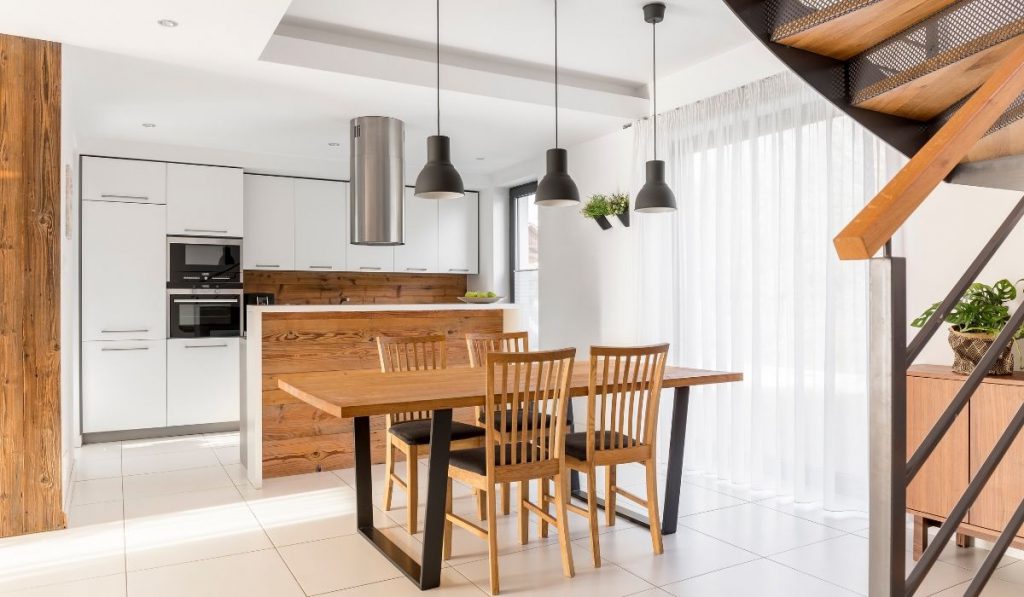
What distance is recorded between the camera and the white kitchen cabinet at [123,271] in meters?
5.59

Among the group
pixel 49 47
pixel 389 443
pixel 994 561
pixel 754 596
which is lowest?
pixel 754 596

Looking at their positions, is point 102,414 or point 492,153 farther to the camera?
point 492,153

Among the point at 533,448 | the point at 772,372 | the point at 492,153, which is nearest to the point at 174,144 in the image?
the point at 492,153

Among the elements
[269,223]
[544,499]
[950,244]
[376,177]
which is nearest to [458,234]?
[269,223]

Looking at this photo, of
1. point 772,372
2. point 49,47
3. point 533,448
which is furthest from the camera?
point 772,372

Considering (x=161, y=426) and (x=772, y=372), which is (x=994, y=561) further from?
(x=161, y=426)

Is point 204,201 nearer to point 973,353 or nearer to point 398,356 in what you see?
point 398,356

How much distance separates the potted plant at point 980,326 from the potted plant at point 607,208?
2.62 m

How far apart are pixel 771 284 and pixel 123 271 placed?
490 centimetres

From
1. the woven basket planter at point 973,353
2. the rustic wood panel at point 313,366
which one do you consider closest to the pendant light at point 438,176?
the rustic wood panel at point 313,366

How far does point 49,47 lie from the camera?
11.6 ft

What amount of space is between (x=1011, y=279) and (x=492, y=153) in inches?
166

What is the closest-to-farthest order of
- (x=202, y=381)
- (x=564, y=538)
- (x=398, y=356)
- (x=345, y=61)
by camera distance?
(x=564, y=538) → (x=398, y=356) → (x=345, y=61) → (x=202, y=381)

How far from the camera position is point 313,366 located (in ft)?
15.2
